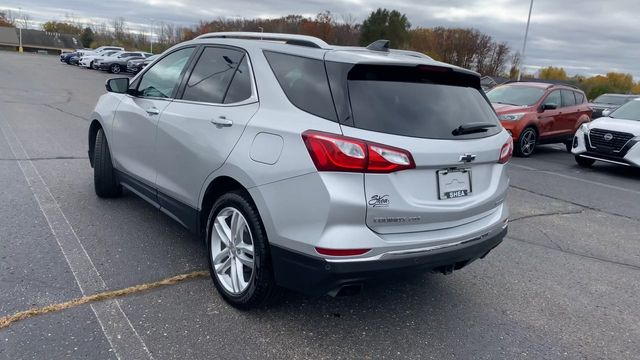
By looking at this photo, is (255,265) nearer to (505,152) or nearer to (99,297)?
(99,297)

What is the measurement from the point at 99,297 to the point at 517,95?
1168cm

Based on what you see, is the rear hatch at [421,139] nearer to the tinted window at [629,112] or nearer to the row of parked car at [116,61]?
the tinted window at [629,112]

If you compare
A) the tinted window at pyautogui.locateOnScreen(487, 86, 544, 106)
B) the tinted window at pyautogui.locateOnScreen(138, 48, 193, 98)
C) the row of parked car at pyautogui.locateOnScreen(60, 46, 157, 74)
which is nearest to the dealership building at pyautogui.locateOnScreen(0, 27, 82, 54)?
the row of parked car at pyautogui.locateOnScreen(60, 46, 157, 74)

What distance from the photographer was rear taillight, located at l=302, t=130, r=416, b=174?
2.59 meters

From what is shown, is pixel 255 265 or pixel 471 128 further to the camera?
pixel 471 128

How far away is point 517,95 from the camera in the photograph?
1247 centimetres

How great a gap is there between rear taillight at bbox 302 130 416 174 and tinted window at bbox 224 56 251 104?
866 millimetres

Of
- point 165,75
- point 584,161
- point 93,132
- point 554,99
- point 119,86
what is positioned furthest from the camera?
point 554,99

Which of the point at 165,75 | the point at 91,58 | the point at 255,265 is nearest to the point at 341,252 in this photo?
the point at 255,265

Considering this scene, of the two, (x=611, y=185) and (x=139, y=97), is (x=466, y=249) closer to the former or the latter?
(x=139, y=97)

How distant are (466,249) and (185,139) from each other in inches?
85.3

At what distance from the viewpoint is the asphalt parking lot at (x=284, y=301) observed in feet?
9.51

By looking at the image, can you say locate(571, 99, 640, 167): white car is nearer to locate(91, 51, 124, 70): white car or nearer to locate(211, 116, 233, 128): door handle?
locate(211, 116, 233, 128): door handle

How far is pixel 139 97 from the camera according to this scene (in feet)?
14.9
